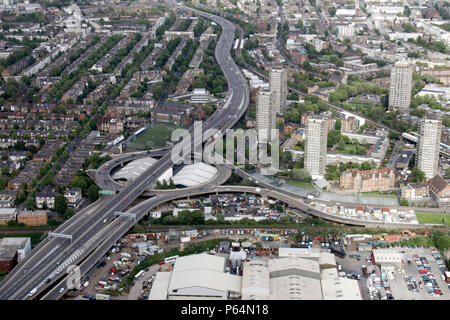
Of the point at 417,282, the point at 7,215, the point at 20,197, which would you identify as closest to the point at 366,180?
the point at 417,282

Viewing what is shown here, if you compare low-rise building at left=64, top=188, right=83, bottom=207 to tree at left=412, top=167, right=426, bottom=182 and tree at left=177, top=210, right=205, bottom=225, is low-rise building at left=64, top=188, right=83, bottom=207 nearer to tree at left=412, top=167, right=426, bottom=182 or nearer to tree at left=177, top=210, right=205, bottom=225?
tree at left=177, top=210, right=205, bottom=225

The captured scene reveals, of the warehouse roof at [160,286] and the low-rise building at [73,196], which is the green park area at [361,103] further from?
the warehouse roof at [160,286]

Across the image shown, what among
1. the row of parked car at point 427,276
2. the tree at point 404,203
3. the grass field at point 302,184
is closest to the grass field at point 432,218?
the tree at point 404,203

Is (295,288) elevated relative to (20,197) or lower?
elevated

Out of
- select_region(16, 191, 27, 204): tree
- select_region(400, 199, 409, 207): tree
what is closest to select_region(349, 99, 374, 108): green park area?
select_region(400, 199, 409, 207): tree

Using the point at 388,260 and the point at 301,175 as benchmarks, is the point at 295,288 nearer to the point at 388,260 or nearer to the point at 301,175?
the point at 388,260
